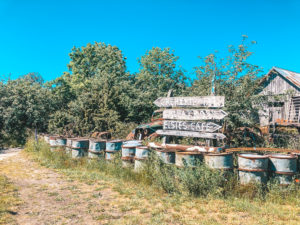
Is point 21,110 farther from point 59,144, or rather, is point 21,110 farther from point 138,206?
point 138,206

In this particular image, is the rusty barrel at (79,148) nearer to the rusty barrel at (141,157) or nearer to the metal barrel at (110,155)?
the metal barrel at (110,155)

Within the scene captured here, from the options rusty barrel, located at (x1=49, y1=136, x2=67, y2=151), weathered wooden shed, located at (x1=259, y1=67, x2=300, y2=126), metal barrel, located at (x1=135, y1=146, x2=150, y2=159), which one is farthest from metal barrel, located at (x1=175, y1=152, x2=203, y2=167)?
weathered wooden shed, located at (x1=259, y1=67, x2=300, y2=126)

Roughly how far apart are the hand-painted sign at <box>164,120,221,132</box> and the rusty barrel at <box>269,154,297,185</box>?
1569mm

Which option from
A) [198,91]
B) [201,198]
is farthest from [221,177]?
[198,91]

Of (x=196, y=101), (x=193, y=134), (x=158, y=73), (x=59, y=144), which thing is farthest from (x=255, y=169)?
(x=158, y=73)

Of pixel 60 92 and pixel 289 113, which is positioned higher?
pixel 60 92

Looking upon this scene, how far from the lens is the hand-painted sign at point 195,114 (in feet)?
19.9

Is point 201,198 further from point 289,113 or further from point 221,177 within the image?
point 289,113

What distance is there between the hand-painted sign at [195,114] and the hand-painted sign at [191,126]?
13cm

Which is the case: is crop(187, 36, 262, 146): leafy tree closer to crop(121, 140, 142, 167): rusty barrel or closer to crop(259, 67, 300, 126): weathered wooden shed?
crop(121, 140, 142, 167): rusty barrel

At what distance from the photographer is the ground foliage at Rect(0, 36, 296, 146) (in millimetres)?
8562

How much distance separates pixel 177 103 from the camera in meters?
6.86

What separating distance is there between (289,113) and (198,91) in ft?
37.6

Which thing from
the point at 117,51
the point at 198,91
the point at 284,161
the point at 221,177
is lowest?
the point at 221,177
